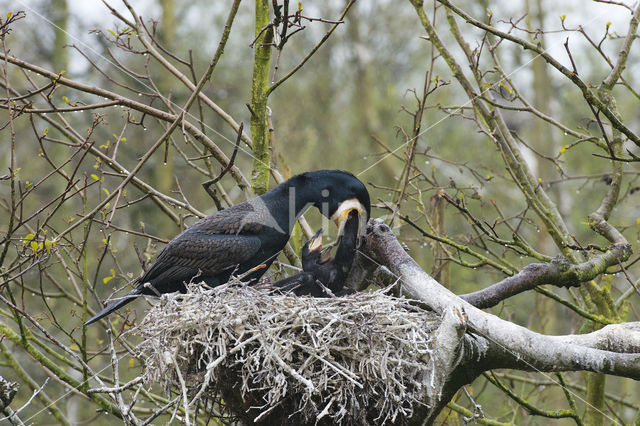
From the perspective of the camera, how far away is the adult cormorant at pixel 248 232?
15.7ft

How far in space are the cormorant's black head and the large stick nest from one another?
113 centimetres

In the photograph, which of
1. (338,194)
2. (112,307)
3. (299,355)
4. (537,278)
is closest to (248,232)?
(338,194)

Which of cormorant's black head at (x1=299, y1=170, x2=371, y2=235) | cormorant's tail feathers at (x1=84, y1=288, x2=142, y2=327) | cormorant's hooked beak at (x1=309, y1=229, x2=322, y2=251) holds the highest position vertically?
cormorant's black head at (x1=299, y1=170, x2=371, y2=235)

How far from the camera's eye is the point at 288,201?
197 inches

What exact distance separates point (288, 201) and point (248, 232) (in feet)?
1.17

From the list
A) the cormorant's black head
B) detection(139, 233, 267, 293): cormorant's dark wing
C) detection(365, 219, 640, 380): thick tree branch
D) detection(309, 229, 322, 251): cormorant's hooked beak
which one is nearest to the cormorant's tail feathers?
detection(139, 233, 267, 293): cormorant's dark wing

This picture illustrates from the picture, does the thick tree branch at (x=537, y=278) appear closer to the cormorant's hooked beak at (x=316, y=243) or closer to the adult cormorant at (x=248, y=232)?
the adult cormorant at (x=248, y=232)

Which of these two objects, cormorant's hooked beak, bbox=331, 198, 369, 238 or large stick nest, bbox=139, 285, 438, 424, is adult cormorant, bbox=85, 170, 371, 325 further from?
large stick nest, bbox=139, 285, 438, 424

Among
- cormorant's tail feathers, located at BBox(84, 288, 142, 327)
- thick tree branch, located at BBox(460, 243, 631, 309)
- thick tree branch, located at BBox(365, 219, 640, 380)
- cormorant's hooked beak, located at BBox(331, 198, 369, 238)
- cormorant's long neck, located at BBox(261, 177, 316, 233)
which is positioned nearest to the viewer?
thick tree branch, located at BBox(365, 219, 640, 380)

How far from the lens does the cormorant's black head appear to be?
4.75 metres

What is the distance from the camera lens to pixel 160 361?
3420 mm

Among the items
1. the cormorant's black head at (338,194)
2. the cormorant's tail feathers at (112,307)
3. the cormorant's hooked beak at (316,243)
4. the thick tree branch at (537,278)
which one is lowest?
the cormorant's tail feathers at (112,307)

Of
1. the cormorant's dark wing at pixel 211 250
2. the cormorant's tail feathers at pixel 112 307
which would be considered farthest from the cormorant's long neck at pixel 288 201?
the cormorant's tail feathers at pixel 112 307

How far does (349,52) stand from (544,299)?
27.3ft
